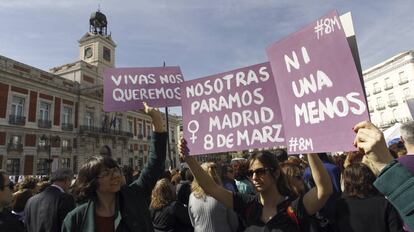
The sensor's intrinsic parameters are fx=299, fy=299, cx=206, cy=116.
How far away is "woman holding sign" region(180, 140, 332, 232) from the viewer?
193 cm

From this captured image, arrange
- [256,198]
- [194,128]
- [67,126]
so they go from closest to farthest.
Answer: [256,198], [194,128], [67,126]

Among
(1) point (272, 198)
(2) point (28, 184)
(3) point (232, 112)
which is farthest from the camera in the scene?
(2) point (28, 184)

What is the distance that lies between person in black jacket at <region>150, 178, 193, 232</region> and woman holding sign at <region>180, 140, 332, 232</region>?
1363mm

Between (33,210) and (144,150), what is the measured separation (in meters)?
42.6

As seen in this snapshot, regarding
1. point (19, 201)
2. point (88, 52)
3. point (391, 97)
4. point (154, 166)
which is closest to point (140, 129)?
point (88, 52)

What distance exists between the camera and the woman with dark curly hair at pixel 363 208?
229cm

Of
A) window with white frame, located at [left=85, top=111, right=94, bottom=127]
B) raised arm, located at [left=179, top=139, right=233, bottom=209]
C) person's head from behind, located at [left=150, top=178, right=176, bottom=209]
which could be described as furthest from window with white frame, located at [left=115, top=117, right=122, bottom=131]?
raised arm, located at [left=179, top=139, right=233, bottom=209]

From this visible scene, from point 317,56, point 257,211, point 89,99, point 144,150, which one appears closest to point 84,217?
point 257,211

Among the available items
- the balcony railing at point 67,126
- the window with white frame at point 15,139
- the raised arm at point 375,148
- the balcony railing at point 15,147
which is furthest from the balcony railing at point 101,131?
the raised arm at point 375,148

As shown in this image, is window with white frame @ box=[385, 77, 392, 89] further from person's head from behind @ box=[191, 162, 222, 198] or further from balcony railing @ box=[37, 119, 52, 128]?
person's head from behind @ box=[191, 162, 222, 198]

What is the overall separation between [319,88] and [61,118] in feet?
108

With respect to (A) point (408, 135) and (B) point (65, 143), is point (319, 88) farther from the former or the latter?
(B) point (65, 143)

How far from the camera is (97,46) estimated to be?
38.8 metres

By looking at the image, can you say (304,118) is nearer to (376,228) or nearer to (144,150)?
(376,228)
